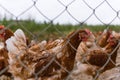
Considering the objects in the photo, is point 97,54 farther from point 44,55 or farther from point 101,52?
point 44,55

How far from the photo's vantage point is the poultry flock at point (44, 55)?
3154 mm

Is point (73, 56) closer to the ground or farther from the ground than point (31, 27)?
closer to the ground

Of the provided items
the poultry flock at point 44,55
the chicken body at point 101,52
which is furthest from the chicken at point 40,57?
the chicken body at point 101,52

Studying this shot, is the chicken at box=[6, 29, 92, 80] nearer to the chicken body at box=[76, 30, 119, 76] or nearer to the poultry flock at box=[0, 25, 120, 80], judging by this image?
the poultry flock at box=[0, 25, 120, 80]

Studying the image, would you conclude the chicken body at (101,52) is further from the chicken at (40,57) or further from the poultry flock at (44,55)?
the chicken at (40,57)

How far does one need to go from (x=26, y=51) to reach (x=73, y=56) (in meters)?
0.49

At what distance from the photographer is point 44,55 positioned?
3244 millimetres

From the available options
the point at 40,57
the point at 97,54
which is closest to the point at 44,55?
the point at 40,57

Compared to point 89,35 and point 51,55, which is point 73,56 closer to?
point 89,35

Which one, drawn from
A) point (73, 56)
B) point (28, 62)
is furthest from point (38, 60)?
point (73, 56)

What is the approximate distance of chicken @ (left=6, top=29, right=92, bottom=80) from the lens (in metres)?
3.14

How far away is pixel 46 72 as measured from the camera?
339cm

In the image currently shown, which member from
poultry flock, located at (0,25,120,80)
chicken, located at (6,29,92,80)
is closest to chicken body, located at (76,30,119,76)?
poultry flock, located at (0,25,120,80)

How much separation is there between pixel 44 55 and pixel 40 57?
41 millimetres
